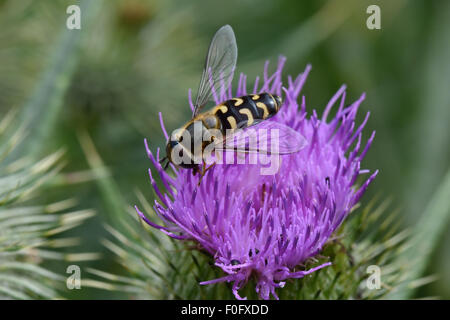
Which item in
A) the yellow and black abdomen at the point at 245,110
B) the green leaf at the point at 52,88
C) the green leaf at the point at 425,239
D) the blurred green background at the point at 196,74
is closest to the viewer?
the yellow and black abdomen at the point at 245,110

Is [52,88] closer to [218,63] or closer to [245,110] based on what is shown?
[218,63]

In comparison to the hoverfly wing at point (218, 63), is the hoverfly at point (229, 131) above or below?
below

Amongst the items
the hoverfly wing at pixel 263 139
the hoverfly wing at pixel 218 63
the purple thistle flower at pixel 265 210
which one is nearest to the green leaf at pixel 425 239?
the purple thistle flower at pixel 265 210

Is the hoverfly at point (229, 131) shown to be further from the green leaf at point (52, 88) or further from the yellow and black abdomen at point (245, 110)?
the green leaf at point (52, 88)

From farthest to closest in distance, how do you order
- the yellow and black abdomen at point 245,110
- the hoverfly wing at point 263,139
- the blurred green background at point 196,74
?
1. the blurred green background at point 196,74
2. the yellow and black abdomen at point 245,110
3. the hoverfly wing at point 263,139

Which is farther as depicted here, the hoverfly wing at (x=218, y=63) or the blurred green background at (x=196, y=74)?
the blurred green background at (x=196, y=74)

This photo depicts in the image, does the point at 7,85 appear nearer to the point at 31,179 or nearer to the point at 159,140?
the point at 159,140

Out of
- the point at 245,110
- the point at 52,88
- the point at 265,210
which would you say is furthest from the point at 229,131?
the point at 52,88
